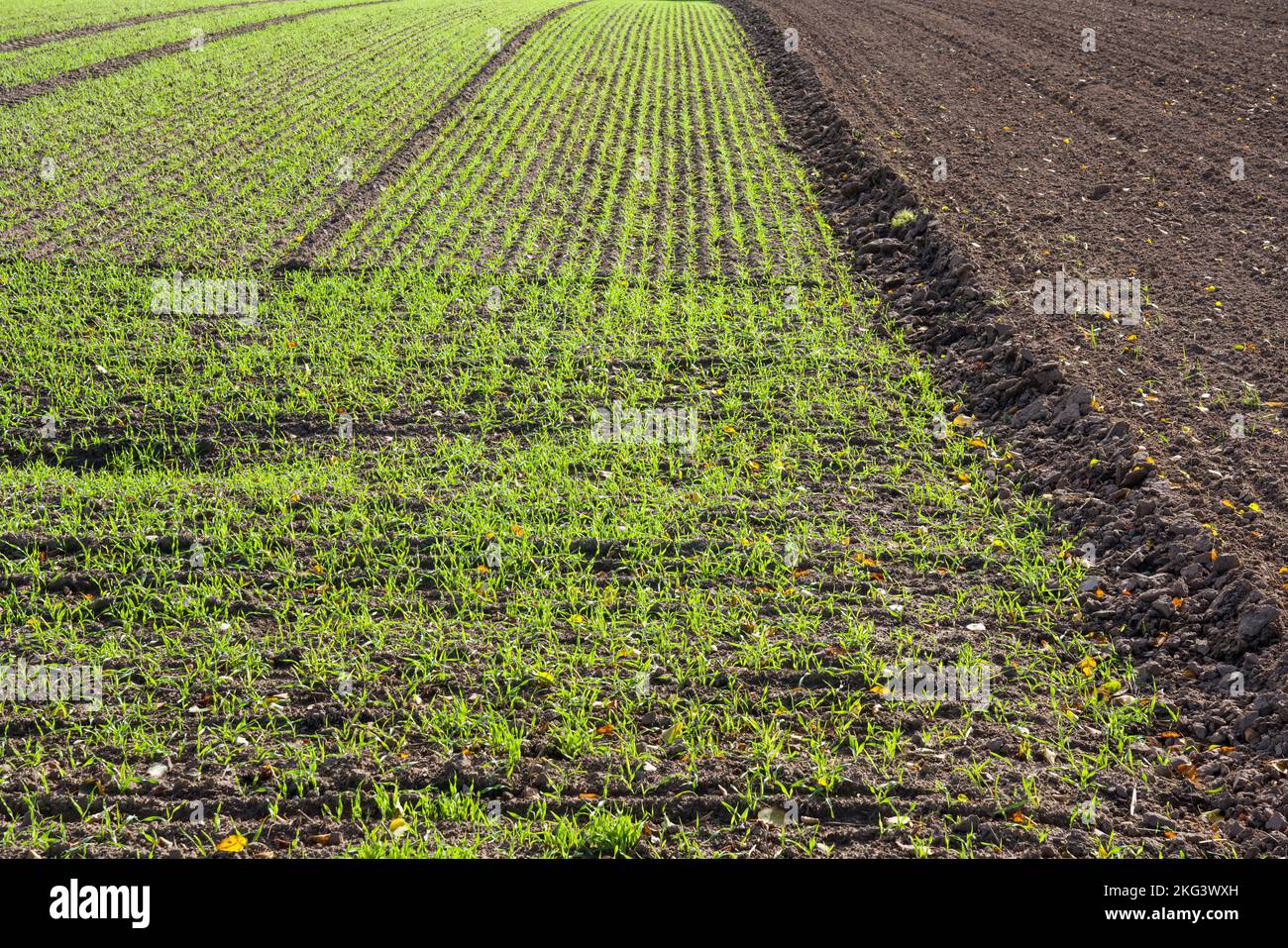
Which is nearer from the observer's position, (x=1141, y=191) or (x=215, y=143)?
(x=1141, y=191)

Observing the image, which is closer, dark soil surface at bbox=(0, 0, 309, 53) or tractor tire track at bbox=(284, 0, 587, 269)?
tractor tire track at bbox=(284, 0, 587, 269)

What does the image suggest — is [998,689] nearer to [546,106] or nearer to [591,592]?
[591,592]

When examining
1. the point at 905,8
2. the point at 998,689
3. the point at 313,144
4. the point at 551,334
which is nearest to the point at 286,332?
the point at 551,334

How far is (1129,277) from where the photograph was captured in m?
8.55

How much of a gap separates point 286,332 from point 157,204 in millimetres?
4564

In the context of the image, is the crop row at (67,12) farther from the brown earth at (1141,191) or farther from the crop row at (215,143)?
the brown earth at (1141,191)

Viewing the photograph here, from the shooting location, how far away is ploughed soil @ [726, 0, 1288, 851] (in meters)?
4.56

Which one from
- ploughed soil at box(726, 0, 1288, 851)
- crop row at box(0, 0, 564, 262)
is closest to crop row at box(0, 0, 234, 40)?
crop row at box(0, 0, 564, 262)

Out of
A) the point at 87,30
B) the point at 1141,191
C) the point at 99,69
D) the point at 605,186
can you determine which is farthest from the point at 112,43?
the point at 1141,191

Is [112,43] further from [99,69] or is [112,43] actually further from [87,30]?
[99,69]

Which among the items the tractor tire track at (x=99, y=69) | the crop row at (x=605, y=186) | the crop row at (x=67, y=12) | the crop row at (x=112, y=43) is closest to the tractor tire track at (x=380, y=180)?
the crop row at (x=605, y=186)

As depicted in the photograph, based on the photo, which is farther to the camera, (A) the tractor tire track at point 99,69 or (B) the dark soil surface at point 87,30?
(B) the dark soil surface at point 87,30

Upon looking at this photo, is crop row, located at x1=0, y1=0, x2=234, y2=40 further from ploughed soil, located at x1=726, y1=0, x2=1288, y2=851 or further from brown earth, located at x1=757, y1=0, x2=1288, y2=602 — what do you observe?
brown earth, located at x1=757, y1=0, x2=1288, y2=602

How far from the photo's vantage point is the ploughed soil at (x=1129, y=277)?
4.56 meters
